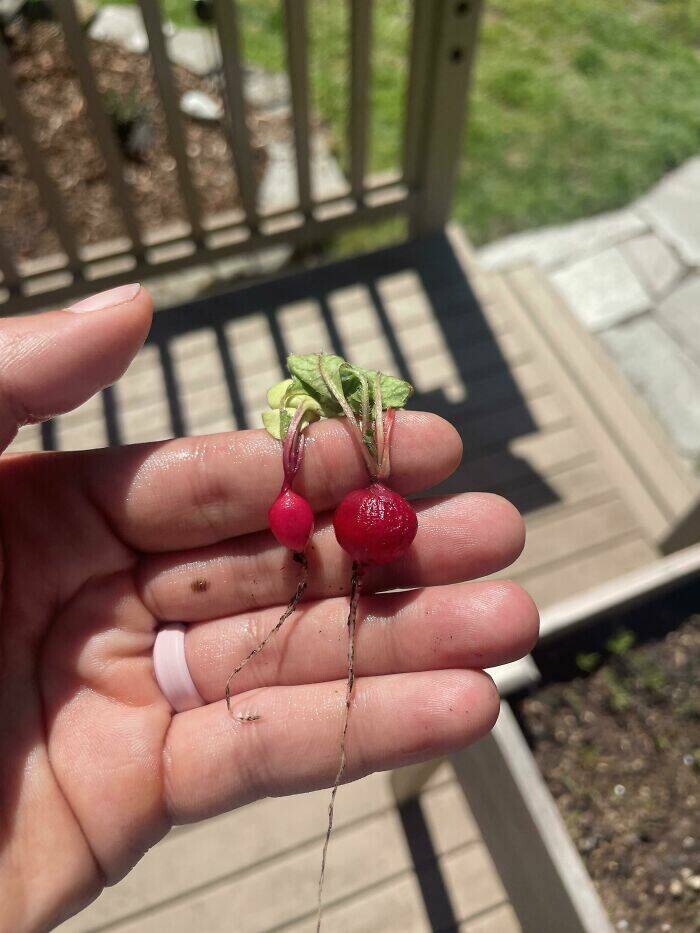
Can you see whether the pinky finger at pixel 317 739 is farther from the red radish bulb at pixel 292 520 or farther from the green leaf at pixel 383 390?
the green leaf at pixel 383 390

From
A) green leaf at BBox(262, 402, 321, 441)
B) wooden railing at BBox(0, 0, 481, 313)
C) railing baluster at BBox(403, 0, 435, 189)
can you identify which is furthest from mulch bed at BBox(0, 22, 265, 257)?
green leaf at BBox(262, 402, 321, 441)

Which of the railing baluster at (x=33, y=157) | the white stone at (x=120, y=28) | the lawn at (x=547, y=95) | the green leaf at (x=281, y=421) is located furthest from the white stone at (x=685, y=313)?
the white stone at (x=120, y=28)

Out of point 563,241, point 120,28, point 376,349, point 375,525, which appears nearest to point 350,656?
point 375,525

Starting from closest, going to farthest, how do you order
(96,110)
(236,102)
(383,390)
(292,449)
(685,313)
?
(292,449)
(383,390)
(96,110)
(236,102)
(685,313)

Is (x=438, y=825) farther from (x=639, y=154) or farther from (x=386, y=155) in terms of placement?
(x=639, y=154)

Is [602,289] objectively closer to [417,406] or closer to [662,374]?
[662,374]
